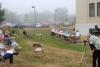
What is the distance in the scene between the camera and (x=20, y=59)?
79.5 ft

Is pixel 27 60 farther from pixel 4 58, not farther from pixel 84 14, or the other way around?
pixel 84 14

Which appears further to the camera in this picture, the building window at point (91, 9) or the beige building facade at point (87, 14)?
the building window at point (91, 9)

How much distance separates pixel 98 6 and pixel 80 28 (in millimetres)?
3609

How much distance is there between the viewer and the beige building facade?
47.3 metres

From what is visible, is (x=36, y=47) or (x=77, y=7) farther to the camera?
(x=77, y=7)

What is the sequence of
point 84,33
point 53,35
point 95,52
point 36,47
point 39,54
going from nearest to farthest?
point 95,52
point 39,54
point 36,47
point 84,33
point 53,35

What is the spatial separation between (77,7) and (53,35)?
269 inches

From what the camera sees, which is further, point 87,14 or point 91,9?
point 87,14

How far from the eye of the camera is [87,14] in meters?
48.3

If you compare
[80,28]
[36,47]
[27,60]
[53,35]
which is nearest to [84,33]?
[80,28]

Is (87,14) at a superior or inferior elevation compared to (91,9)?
inferior

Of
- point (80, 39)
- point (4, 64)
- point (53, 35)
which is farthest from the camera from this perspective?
point (53, 35)

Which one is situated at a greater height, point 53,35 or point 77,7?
point 77,7

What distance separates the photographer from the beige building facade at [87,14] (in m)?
47.3
